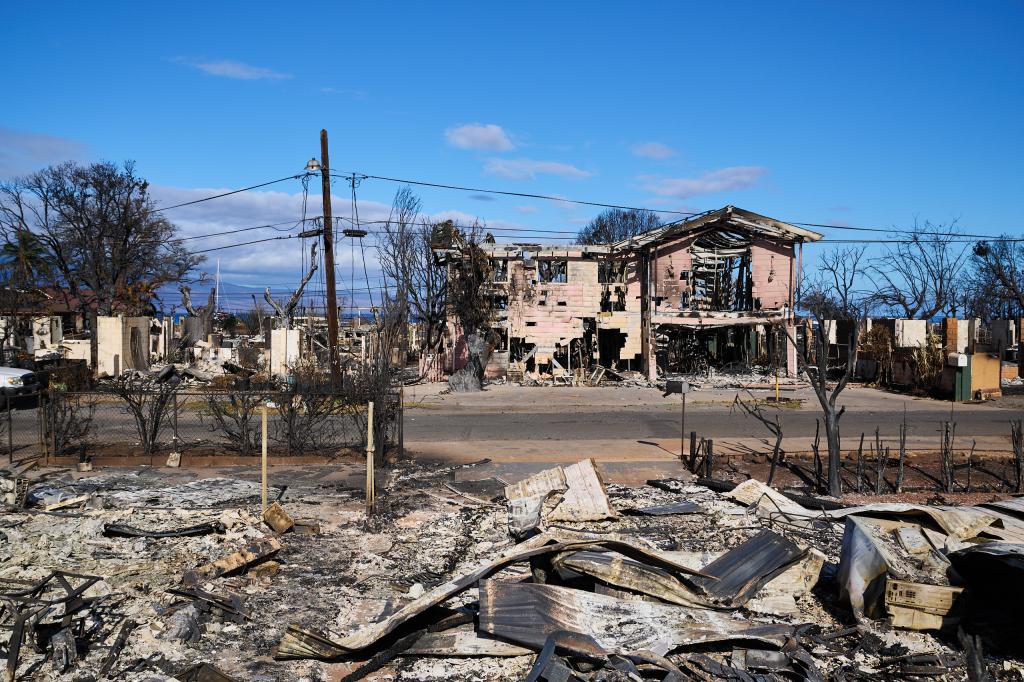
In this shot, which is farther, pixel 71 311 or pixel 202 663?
pixel 71 311

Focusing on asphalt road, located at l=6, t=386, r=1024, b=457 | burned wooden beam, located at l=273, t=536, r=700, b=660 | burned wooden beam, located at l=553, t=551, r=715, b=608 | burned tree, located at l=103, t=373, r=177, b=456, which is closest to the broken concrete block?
burned wooden beam, located at l=273, t=536, r=700, b=660

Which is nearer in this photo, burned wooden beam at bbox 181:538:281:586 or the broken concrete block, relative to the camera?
burned wooden beam at bbox 181:538:281:586

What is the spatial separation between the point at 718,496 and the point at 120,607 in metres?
8.34

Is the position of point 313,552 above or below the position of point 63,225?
below

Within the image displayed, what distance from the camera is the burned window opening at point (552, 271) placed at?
114 feet

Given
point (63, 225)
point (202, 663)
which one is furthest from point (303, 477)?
point (63, 225)

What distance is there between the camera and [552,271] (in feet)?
114

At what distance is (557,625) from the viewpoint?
21.7 ft

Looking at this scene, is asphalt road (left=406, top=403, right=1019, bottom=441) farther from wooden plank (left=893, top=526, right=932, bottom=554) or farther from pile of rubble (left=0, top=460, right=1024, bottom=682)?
wooden plank (left=893, top=526, right=932, bottom=554)

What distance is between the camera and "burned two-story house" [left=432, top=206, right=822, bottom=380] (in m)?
33.9

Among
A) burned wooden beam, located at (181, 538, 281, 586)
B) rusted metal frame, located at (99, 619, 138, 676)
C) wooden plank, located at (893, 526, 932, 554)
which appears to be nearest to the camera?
rusted metal frame, located at (99, 619, 138, 676)

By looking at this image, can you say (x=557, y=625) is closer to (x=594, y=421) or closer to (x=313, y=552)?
(x=313, y=552)

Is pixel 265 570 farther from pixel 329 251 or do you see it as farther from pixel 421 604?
pixel 329 251

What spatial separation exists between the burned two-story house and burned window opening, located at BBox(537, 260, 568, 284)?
0.15ft
